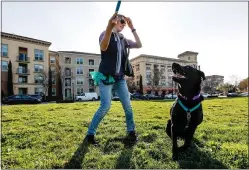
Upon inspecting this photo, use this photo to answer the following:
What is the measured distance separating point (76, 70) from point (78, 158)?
50.3 metres

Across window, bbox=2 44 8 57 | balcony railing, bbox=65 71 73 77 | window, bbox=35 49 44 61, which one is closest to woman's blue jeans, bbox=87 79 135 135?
window, bbox=2 44 8 57

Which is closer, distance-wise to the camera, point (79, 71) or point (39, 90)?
point (39, 90)

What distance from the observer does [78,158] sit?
252 cm

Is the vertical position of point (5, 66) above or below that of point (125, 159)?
above

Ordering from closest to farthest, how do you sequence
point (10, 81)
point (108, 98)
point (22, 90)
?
point (108, 98) → point (10, 81) → point (22, 90)

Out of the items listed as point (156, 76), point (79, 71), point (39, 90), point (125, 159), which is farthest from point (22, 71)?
point (125, 159)

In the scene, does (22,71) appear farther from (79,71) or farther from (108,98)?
(108,98)

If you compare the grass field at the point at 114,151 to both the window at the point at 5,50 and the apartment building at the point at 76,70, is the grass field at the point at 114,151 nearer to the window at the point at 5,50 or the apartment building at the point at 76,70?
the window at the point at 5,50

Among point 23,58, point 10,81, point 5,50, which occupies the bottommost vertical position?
point 10,81

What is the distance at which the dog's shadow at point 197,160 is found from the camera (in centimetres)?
242

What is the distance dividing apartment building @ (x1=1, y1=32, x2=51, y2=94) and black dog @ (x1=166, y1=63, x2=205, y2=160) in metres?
37.1

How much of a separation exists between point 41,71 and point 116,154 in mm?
43135

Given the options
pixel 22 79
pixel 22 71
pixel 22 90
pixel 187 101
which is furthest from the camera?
pixel 22 90

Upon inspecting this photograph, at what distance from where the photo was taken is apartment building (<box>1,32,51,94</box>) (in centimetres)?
3753
